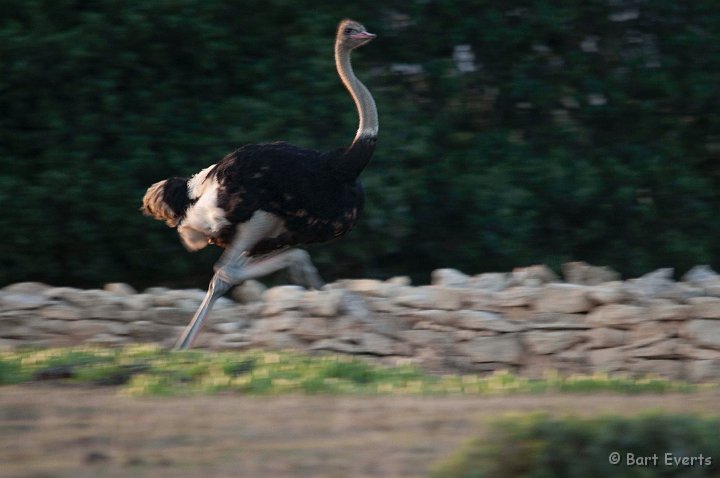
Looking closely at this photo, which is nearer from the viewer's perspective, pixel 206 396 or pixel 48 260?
pixel 206 396

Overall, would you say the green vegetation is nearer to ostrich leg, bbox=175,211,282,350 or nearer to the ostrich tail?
ostrich leg, bbox=175,211,282,350

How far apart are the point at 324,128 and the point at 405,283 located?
69.4 inches

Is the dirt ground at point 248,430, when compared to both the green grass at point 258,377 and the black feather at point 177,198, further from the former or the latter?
the black feather at point 177,198

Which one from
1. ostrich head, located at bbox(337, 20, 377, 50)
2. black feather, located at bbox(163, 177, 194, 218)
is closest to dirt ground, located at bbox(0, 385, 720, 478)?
black feather, located at bbox(163, 177, 194, 218)

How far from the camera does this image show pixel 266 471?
4391 mm

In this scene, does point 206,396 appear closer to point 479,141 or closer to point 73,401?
point 73,401

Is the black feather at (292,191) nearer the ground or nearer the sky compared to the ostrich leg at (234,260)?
nearer the sky

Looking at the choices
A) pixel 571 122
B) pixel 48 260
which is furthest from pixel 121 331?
pixel 571 122

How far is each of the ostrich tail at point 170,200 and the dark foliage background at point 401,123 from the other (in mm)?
1536

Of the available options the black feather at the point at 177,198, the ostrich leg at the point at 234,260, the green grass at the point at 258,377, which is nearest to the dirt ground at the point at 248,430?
the green grass at the point at 258,377

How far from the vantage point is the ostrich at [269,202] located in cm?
777

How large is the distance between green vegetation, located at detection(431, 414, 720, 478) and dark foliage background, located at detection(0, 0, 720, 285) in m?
5.94

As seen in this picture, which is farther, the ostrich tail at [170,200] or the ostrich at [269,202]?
the ostrich tail at [170,200]

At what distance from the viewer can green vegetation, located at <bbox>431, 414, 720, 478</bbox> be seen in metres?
4.09
